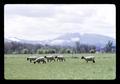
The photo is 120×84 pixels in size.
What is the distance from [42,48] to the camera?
260 cm

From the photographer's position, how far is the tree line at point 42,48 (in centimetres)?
247

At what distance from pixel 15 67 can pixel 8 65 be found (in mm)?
204

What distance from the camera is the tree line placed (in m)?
2.47

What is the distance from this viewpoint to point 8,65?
254 centimetres

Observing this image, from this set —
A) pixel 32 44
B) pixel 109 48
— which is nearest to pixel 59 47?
pixel 32 44
